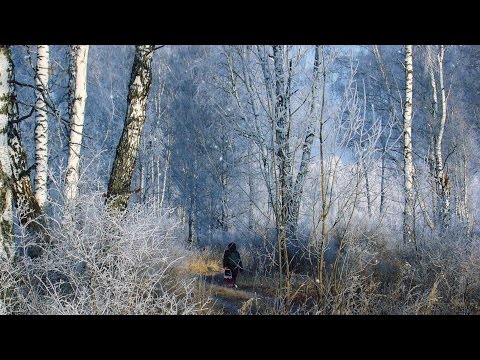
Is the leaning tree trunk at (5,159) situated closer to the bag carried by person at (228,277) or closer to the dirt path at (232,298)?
the dirt path at (232,298)

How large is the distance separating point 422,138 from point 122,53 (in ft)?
46.9

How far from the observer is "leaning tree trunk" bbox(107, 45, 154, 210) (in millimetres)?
6210

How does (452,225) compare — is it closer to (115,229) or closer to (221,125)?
(115,229)

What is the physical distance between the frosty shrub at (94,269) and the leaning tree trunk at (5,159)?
0.78 feet

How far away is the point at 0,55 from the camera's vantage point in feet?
16.6

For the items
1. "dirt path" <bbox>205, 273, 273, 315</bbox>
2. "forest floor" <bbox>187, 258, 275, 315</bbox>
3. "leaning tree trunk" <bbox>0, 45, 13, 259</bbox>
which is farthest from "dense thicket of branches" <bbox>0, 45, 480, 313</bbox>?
"dirt path" <bbox>205, 273, 273, 315</bbox>

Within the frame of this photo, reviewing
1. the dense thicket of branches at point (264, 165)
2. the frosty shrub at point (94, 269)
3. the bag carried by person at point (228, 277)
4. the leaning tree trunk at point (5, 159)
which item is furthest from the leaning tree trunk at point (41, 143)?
the bag carried by person at point (228, 277)

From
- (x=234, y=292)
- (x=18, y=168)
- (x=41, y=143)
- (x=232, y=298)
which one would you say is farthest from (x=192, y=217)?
(x=18, y=168)

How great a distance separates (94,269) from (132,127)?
230cm

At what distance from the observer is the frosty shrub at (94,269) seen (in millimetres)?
4371

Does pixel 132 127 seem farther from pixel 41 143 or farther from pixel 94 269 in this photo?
pixel 94 269

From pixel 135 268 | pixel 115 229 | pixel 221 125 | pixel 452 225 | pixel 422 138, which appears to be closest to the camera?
pixel 135 268
